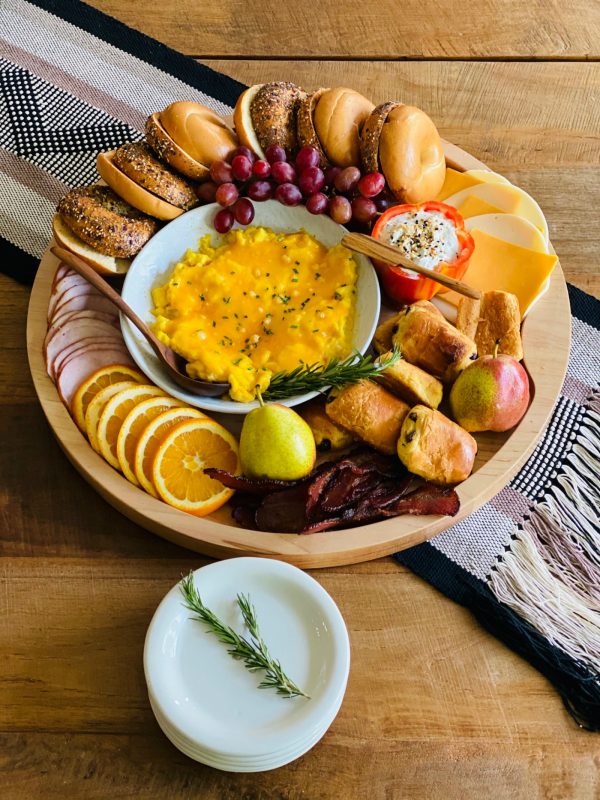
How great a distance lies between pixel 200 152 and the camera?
8.71 feet

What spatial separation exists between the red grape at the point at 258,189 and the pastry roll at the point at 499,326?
77 cm

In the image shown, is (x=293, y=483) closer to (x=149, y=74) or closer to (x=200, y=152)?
(x=200, y=152)

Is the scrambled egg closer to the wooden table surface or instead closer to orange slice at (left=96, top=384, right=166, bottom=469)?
orange slice at (left=96, top=384, right=166, bottom=469)

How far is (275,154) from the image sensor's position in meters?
2.66

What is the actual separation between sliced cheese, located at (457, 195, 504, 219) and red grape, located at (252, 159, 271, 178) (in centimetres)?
64

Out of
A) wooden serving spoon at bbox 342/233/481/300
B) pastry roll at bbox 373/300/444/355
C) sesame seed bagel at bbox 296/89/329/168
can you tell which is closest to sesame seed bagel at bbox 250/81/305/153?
sesame seed bagel at bbox 296/89/329/168

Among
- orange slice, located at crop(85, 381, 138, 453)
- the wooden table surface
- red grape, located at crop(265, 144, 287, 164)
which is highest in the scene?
red grape, located at crop(265, 144, 287, 164)

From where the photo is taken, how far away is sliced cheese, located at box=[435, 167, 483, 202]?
2.75 metres

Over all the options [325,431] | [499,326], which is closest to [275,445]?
[325,431]

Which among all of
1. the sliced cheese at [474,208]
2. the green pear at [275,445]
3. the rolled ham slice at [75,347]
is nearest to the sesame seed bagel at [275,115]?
the sliced cheese at [474,208]

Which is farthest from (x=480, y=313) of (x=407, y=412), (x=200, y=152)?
(x=200, y=152)

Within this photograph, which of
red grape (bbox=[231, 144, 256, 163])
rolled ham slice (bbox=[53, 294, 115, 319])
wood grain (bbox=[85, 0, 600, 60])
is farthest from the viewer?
wood grain (bbox=[85, 0, 600, 60])

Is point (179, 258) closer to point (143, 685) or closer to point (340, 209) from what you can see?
point (340, 209)

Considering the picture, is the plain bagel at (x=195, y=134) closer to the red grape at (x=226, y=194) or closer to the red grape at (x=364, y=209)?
the red grape at (x=226, y=194)
